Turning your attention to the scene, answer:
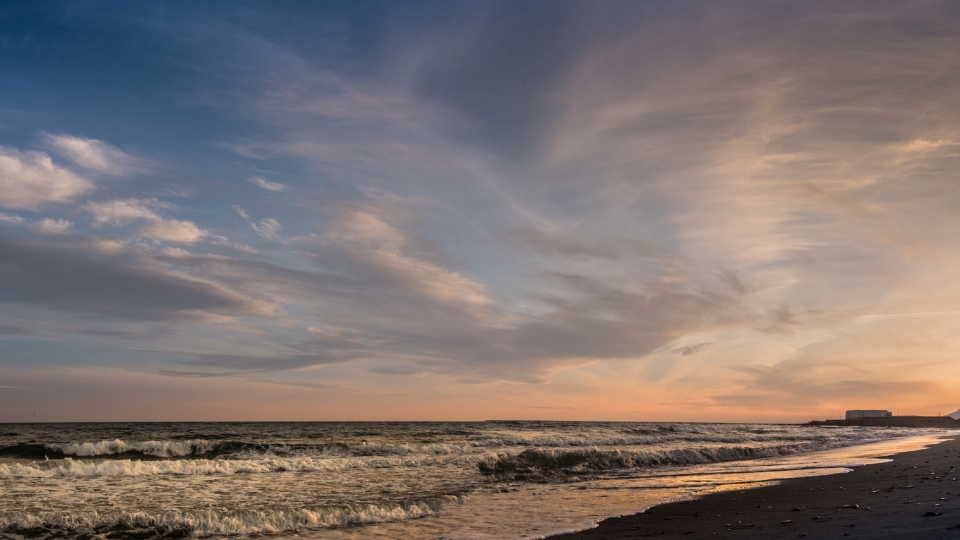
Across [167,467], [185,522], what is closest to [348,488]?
[185,522]

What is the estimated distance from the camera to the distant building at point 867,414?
149750mm

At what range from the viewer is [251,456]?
3116 cm

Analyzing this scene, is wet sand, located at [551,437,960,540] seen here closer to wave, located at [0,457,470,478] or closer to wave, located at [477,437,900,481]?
wave, located at [477,437,900,481]

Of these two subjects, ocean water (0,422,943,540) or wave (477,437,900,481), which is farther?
wave (477,437,900,481)

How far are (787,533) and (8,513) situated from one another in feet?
56.5

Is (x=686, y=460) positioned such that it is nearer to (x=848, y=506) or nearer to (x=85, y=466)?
(x=848, y=506)

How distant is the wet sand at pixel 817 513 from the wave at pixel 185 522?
569cm

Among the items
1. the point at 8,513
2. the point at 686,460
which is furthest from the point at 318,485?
the point at 686,460

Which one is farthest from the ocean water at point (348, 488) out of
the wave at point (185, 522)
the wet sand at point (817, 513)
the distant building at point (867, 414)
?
the distant building at point (867, 414)

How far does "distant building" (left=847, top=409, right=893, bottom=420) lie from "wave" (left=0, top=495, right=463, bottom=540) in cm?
17306

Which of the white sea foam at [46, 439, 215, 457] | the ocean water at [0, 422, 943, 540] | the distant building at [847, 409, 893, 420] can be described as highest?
the distant building at [847, 409, 893, 420]

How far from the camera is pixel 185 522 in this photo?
520 inches

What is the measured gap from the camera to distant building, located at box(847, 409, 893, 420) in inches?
5896

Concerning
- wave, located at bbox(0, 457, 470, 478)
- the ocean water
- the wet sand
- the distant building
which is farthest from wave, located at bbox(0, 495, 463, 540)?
the distant building
